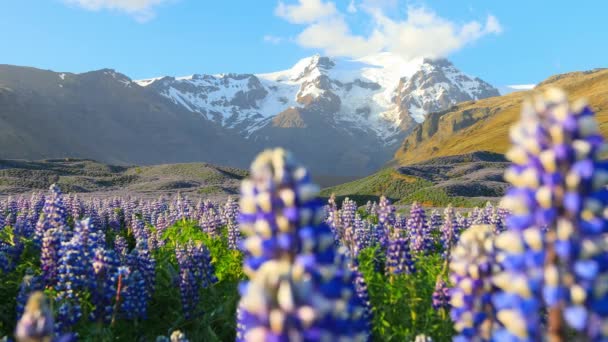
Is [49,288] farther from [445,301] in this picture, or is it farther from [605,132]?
[605,132]

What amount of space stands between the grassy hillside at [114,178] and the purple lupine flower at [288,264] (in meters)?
39.3

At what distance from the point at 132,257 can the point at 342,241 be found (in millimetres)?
4544

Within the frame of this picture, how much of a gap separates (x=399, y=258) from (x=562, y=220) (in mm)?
6059

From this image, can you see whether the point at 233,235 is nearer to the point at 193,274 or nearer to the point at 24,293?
the point at 193,274

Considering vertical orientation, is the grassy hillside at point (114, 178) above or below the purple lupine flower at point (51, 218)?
above

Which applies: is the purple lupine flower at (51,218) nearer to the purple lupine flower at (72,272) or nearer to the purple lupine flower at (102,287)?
the purple lupine flower at (72,272)

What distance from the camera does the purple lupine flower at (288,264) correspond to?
237 centimetres

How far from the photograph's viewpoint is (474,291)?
3656mm

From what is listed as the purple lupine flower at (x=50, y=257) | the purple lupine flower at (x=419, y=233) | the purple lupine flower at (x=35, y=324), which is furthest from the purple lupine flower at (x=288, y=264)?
the purple lupine flower at (x=419, y=233)

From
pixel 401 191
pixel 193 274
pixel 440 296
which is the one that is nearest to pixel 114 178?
pixel 401 191

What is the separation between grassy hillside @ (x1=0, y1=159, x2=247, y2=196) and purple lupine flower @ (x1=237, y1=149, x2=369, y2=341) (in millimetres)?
39272

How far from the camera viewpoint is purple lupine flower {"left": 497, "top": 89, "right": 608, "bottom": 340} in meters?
2.48

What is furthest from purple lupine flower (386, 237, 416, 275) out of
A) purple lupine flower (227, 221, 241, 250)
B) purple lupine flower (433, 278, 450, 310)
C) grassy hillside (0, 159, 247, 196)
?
grassy hillside (0, 159, 247, 196)

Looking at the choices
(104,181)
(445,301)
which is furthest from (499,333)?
(104,181)
